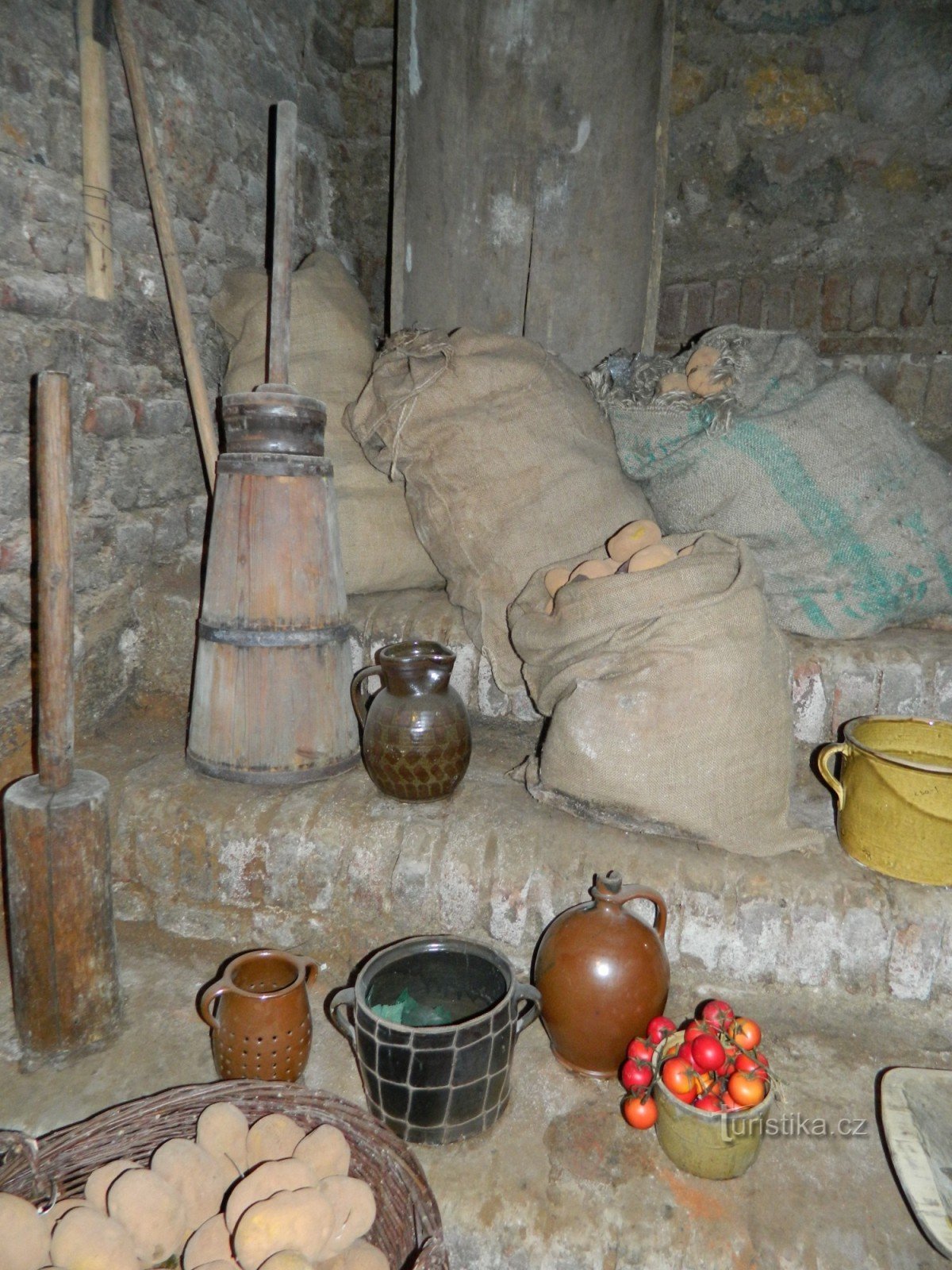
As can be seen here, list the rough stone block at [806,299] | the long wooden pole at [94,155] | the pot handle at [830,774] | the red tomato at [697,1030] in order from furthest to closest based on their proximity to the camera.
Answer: the rough stone block at [806,299]
the long wooden pole at [94,155]
the pot handle at [830,774]
the red tomato at [697,1030]

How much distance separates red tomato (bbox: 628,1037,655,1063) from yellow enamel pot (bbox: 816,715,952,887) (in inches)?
21.6

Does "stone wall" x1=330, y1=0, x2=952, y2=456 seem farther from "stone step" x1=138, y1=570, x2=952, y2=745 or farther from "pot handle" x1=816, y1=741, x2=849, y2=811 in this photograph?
"pot handle" x1=816, y1=741, x2=849, y2=811

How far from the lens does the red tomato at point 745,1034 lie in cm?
121

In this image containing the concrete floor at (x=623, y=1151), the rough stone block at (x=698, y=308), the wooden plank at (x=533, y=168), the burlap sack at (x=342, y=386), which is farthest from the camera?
the rough stone block at (x=698, y=308)

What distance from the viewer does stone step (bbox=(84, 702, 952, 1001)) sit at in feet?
4.65

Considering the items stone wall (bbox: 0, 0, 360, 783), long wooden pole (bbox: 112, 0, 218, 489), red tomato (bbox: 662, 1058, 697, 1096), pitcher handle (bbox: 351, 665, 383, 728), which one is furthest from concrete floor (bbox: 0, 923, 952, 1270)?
long wooden pole (bbox: 112, 0, 218, 489)

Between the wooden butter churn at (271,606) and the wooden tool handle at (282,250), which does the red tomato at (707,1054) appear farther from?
the wooden tool handle at (282,250)

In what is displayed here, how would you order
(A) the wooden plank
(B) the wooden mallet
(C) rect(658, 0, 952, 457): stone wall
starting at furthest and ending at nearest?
1. (C) rect(658, 0, 952, 457): stone wall
2. (A) the wooden plank
3. (B) the wooden mallet

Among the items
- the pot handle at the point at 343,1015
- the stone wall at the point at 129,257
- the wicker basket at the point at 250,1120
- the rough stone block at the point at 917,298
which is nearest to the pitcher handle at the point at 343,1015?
the pot handle at the point at 343,1015

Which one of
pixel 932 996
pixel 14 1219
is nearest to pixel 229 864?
pixel 14 1219

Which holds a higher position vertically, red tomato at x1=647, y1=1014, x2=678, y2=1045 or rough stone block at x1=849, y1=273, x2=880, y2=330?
rough stone block at x1=849, y1=273, x2=880, y2=330

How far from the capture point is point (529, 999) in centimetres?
126

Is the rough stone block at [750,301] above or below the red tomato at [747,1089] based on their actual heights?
above

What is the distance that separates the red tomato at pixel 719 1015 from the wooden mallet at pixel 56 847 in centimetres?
98
